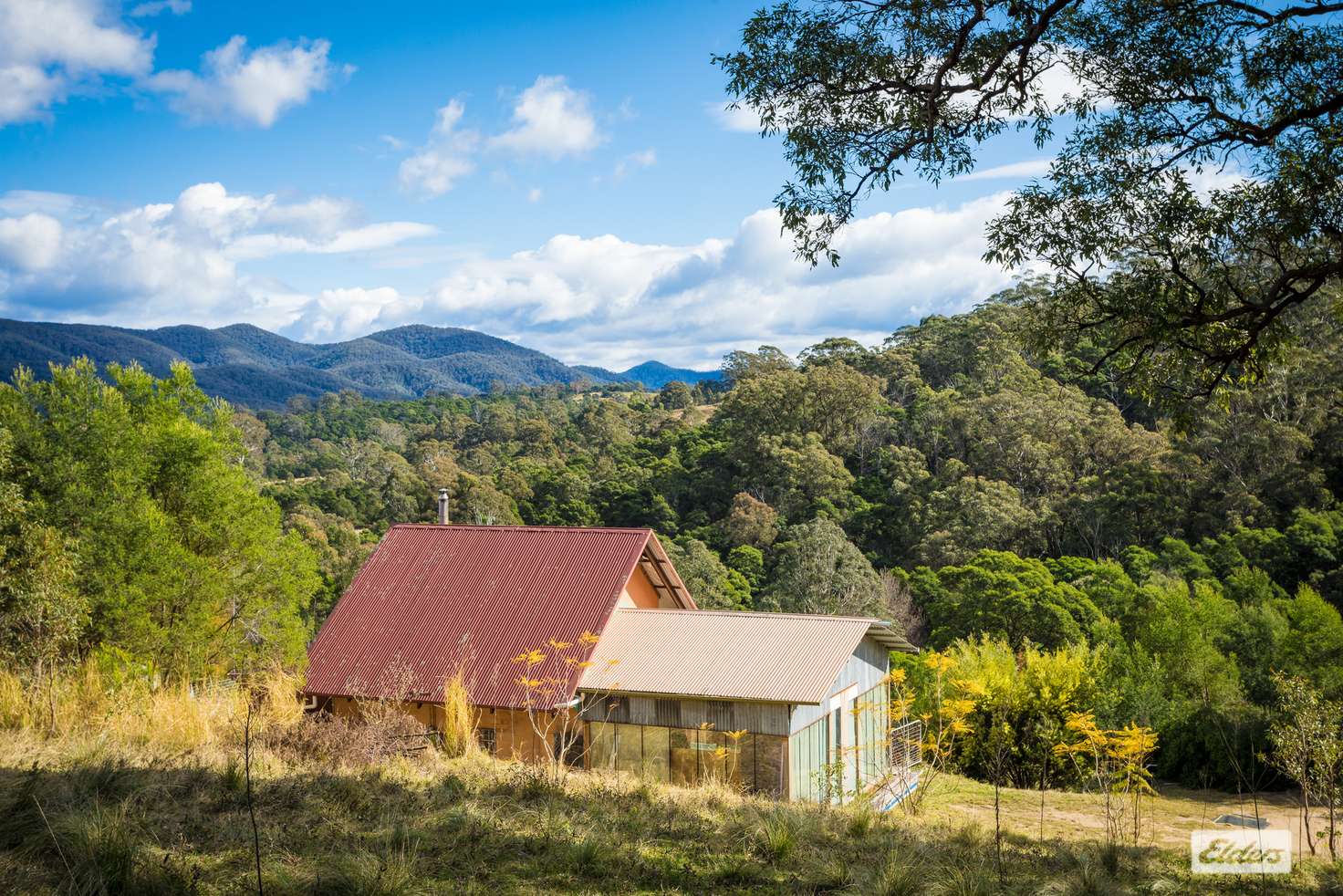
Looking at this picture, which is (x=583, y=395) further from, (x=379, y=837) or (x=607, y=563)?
(x=379, y=837)

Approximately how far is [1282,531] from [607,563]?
100ft

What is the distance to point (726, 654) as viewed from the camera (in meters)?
14.3

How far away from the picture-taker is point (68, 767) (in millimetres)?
5691

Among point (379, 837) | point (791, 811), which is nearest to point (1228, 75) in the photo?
point (791, 811)

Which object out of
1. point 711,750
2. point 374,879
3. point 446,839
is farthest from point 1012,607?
point 374,879

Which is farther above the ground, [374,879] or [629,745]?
[374,879]

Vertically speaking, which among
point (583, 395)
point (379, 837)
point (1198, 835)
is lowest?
point (1198, 835)

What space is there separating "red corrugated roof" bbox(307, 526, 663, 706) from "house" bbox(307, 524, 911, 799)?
0.10 ft

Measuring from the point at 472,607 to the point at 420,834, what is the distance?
1195cm

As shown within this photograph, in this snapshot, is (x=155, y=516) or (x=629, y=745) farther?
(x=155, y=516)

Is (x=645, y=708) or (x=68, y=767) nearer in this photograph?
(x=68, y=767)

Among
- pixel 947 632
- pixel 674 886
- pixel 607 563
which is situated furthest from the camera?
pixel 947 632

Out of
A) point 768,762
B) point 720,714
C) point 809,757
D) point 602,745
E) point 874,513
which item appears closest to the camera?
point 768,762

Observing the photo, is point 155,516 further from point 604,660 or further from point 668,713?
point 668,713
